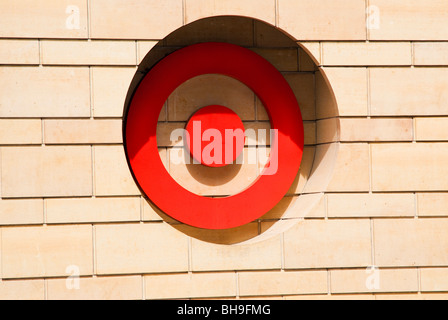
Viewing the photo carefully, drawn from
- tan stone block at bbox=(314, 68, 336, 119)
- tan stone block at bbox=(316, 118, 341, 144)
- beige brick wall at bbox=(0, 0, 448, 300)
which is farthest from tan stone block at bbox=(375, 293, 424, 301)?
tan stone block at bbox=(314, 68, 336, 119)

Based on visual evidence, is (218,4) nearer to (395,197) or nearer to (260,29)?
(260,29)

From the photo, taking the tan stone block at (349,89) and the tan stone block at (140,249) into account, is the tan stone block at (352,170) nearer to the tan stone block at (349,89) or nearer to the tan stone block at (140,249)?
the tan stone block at (349,89)

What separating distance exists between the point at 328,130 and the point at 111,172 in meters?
2.46

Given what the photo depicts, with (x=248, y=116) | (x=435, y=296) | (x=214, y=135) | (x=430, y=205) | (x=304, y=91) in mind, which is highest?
(x=304, y=91)

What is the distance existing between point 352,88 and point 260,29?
1292mm

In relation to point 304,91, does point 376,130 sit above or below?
below

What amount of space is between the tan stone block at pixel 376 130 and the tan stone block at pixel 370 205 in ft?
2.02

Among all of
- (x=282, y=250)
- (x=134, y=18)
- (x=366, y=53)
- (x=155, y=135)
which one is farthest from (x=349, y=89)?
(x=134, y=18)

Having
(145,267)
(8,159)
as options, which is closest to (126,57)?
(8,159)

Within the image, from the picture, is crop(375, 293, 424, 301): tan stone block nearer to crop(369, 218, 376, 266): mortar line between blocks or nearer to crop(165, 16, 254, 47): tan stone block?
crop(369, 218, 376, 266): mortar line between blocks

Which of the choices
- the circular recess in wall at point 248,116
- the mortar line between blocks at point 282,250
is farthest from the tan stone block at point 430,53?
the mortar line between blocks at point 282,250

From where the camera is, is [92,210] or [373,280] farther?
[373,280]

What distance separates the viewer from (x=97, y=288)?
7.37 meters

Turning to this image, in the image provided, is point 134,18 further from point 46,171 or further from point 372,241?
point 372,241
